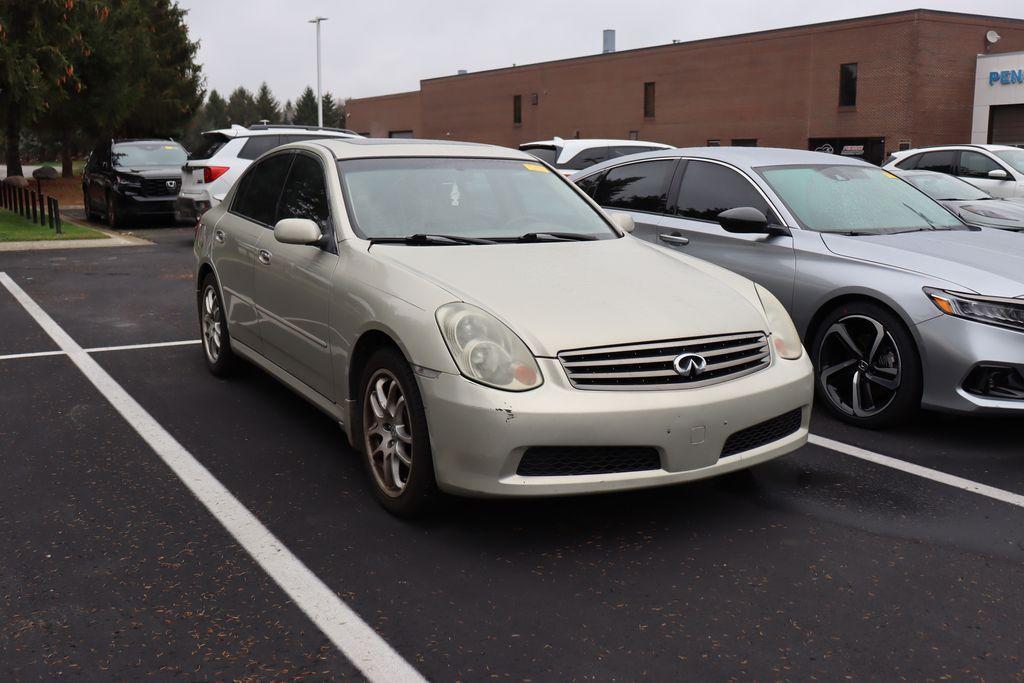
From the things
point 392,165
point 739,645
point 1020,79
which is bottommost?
point 739,645

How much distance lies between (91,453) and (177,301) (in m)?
5.49

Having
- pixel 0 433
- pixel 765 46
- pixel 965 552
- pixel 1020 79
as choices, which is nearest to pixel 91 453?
pixel 0 433

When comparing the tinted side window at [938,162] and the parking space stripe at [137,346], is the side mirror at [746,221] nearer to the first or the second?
the parking space stripe at [137,346]

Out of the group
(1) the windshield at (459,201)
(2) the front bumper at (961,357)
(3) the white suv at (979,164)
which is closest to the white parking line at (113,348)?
(1) the windshield at (459,201)

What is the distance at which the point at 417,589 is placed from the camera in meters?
3.62

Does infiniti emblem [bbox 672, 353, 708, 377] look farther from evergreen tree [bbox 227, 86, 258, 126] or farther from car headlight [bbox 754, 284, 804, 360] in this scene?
evergreen tree [bbox 227, 86, 258, 126]

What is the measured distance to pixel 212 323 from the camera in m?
6.81

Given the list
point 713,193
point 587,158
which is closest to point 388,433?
point 713,193

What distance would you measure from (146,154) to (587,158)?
341 inches

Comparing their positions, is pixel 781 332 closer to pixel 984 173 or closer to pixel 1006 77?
pixel 984 173

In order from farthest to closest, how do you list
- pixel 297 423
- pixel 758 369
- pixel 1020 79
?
pixel 1020 79 → pixel 297 423 → pixel 758 369

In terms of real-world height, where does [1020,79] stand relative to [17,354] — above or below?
→ above

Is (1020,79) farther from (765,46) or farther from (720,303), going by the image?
(720,303)

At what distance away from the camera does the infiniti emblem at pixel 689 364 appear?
395cm
